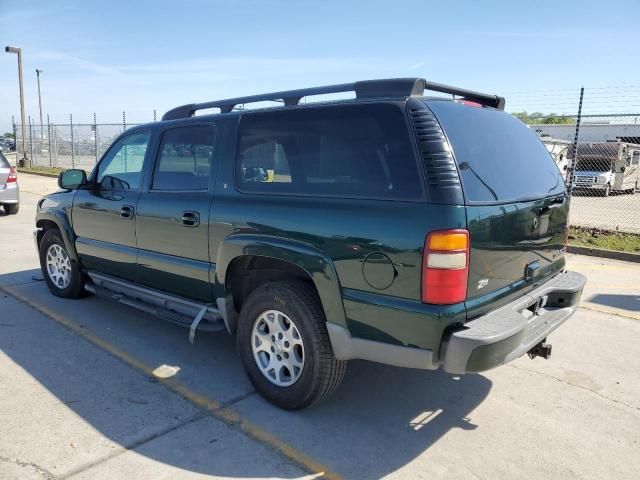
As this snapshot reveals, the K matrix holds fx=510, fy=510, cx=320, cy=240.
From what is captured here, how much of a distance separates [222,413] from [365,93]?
2.19 meters

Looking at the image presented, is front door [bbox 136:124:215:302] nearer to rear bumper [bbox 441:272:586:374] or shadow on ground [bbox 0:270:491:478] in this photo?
shadow on ground [bbox 0:270:491:478]

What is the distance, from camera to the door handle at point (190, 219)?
3.71m

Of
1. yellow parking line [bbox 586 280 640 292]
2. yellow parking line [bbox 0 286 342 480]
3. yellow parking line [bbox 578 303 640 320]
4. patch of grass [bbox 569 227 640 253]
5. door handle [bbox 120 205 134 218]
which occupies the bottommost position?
yellow parking line [bbox 0 286 342 480]

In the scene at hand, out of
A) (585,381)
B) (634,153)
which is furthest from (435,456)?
(634,153)

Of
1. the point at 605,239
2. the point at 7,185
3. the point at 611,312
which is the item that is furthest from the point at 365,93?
the point at 7,185

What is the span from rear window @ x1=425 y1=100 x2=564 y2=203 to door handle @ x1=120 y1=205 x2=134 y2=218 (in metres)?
2.72

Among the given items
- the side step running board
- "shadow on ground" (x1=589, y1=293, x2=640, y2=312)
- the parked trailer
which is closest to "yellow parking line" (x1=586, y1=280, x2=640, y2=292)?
"shadow on ground" (x1=589, y1=293, x2=640, y2=312)

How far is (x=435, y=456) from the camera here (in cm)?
285

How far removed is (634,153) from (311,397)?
24.7 m

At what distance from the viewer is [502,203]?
285 cm

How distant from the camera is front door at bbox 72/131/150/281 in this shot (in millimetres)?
4422

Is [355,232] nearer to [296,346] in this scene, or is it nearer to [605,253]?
[296,346]

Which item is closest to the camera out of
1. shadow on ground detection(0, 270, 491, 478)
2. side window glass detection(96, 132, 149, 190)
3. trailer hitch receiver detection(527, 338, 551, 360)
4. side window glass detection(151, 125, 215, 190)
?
shadow on ground detection(0, 270, 491, 478)

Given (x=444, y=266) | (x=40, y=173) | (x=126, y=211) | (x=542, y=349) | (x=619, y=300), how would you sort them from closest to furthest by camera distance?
(x=444, y=266) < (x=542, y=349) < (x=126, y=211) < (x=619, y=300) < (x=40, y=173)
